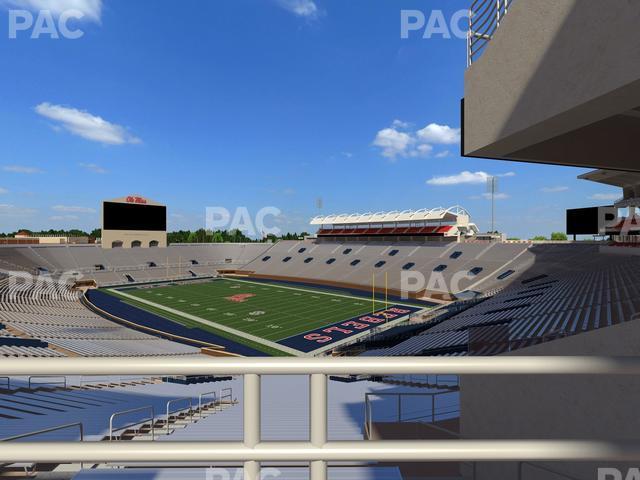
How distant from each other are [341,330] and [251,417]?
80.7 feet

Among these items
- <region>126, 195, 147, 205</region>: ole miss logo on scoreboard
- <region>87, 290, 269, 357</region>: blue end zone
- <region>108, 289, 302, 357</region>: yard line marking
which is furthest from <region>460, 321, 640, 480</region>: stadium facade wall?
<region>126, 195, 147, 205</region>: ole miss logo on scoreboard

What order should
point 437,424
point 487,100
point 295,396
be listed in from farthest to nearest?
point 295,396 → point 437,424 → point 487,100

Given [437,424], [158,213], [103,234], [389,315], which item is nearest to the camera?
[437,424]

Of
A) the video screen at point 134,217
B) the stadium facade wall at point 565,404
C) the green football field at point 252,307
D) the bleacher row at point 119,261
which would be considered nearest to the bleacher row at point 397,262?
the green football field at point 252,307

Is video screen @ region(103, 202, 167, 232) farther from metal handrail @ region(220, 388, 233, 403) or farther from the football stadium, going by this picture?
metal handrail @ region(220, 388, 233, 403)

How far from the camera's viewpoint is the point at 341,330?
25.2m

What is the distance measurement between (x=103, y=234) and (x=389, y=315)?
4365 cm


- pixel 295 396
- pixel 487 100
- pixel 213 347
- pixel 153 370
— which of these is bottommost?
pixel 213 347

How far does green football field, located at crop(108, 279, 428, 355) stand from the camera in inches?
1013

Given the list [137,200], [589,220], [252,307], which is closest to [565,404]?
[252,307]

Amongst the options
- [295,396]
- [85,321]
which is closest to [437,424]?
[295,396]

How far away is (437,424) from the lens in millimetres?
6367

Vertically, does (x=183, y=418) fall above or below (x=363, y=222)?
below

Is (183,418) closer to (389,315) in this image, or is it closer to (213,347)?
(213,347)
